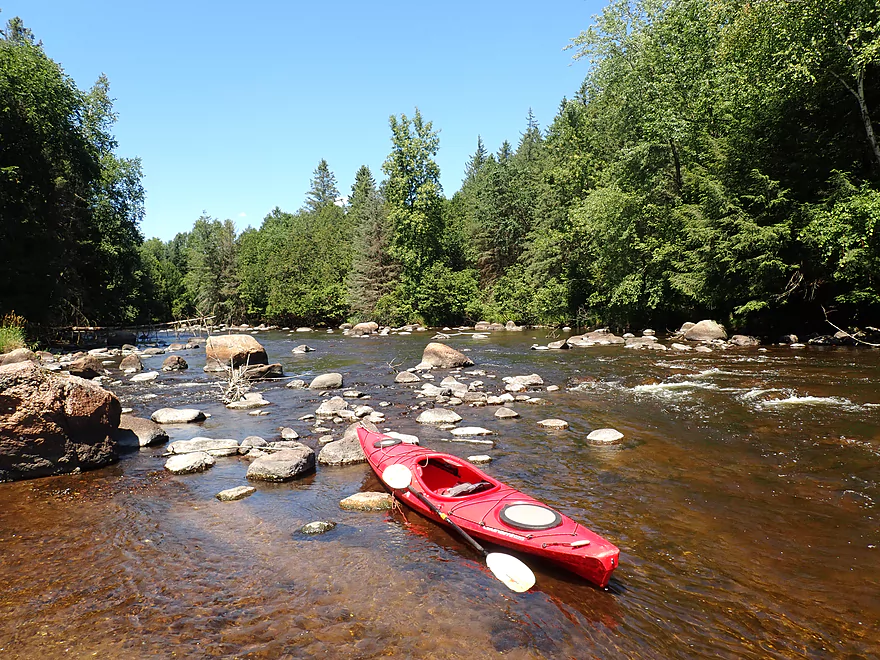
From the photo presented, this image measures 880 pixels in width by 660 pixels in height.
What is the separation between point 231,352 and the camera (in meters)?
18.0

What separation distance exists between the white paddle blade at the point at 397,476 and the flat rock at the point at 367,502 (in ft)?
0.97

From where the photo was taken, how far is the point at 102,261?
110 ft

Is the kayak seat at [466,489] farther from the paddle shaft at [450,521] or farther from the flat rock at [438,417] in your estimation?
the flat rock at [438,417]

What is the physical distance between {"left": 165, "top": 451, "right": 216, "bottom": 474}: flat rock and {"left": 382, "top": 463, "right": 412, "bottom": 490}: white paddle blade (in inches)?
134

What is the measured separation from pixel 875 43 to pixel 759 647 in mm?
17133

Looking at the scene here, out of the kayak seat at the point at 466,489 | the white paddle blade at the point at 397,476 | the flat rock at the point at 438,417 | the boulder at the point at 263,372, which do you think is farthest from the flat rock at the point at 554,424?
the boulder at the point at 263,372

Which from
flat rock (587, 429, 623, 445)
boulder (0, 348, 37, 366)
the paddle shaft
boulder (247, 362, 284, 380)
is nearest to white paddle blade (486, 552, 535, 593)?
the paddle shaft

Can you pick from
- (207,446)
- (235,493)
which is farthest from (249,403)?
(235,493)

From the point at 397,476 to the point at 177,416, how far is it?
277 inches

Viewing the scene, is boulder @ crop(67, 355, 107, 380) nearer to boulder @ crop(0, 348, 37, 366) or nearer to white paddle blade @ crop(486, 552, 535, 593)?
boulder @ crop(0, 348, 37, 366)

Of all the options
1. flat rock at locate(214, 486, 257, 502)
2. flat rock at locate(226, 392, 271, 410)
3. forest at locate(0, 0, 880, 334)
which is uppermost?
forest at locate(0, 0, 880, 334)

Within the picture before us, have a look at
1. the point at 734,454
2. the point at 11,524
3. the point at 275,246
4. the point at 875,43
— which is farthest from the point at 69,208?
the point at 875,43

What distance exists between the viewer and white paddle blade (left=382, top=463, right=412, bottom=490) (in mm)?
6520

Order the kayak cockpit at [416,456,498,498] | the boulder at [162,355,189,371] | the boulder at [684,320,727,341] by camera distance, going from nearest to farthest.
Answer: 1. the kayak cockpit at [416,456,498,498]
2. the boulder at [162,355,189,371]
3. the boulder at [684,320,727,341]
